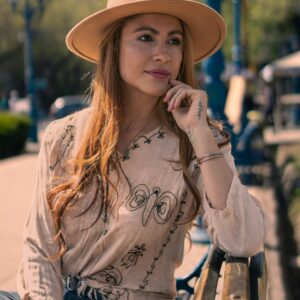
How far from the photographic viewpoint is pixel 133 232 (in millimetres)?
2293

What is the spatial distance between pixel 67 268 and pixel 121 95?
2.20 feet

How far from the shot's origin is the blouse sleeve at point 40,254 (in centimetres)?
233

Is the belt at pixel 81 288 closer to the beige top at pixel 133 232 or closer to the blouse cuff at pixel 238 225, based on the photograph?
the beige top at pixel 133 232

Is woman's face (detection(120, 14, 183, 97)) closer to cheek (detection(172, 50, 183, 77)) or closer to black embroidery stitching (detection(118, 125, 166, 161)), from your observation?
cheek (detection(172, 50, 183, 77))

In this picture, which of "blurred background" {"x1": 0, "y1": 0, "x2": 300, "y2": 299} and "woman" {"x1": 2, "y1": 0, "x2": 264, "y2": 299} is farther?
"blurred background" {"x1": 0, "y1": 0, "x2": 300, "y2": 299}

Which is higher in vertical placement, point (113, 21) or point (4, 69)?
point (113, 21)

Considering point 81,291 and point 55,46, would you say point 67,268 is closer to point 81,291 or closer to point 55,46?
point 81,291

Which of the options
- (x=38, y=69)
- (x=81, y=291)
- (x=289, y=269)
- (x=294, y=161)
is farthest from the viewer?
(x=38, y=69)

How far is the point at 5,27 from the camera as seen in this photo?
41.3m

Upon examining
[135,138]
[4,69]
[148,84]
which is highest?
[148,84]

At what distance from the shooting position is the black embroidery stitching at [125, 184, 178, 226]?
91.1 inches

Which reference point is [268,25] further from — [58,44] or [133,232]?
[133,232]

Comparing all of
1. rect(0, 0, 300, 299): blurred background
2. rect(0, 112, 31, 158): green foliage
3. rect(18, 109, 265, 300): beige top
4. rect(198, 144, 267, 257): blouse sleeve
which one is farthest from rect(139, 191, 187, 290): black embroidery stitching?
rect(0, 112, 31, 158): green foliage

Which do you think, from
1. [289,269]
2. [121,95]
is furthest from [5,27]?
[121,95]
